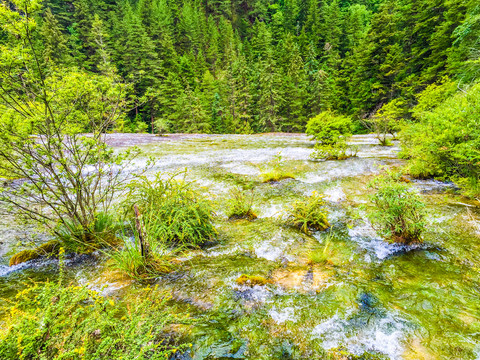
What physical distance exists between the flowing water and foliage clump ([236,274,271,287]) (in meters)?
0.07

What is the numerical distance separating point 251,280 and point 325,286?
1.03m

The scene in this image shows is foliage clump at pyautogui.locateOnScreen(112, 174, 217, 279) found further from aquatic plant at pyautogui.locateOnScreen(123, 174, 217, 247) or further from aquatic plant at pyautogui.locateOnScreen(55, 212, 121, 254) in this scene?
aquatic plant at pyautogui.locateOnScreen(55, 212, 121, 254)

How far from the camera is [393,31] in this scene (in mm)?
25141

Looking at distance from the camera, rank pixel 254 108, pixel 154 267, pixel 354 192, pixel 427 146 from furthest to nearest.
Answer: pixel 254 108
pixel 354 192
pixel 427 146
pixel 154 267

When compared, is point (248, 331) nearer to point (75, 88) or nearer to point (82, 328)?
point (82, 328)

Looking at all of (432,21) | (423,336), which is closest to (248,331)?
(423,336)

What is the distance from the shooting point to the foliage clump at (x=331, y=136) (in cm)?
1023

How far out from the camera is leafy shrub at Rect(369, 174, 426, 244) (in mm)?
3680

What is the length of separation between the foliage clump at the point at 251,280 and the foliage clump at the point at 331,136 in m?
8.03

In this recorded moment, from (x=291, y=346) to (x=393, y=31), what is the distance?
111 feet

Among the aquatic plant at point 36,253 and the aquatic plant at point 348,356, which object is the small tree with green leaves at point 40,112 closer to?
the aquatic plant at point 36,253

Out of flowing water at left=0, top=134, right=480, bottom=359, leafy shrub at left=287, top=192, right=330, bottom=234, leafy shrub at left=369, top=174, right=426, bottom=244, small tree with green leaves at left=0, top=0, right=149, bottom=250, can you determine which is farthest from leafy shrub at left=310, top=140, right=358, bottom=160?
small tree with green leaves at left=0, top=0, right=149, bottom=250

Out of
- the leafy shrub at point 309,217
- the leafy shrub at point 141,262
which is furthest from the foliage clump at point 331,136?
the leafy shrub at point 141,262

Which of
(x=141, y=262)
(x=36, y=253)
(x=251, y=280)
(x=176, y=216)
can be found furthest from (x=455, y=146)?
(x=36, y=253)
